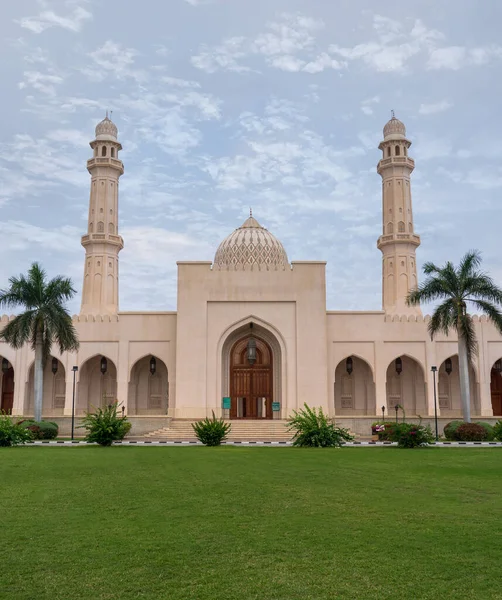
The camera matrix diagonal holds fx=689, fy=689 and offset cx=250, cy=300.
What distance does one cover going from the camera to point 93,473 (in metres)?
10.7

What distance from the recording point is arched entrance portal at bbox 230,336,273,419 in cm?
2923

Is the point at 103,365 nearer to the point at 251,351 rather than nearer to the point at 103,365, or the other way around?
the point at 103,365

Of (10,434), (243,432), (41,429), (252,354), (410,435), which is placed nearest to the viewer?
(410,435)

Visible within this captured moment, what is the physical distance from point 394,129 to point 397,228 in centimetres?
547

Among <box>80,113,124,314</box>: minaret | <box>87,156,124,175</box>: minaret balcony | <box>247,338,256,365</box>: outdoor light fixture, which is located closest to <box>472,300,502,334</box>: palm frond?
<box>247,338,256,365</box>: outdoor light fixture

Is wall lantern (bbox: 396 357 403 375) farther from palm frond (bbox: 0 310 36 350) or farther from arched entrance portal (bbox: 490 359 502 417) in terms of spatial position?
palm frond (bbox: 0 310 36 350)

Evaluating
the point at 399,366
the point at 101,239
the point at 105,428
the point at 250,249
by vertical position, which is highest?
the point at 101,239

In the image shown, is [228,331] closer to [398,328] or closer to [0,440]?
[398,328]

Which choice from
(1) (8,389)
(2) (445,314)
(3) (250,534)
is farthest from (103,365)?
(3) (250,534)

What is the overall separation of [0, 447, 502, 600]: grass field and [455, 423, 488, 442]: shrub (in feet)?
36.3

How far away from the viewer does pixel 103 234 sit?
32.3 metres

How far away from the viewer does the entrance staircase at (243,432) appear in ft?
80.6

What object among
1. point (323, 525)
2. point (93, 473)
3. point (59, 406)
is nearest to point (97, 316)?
point (59, 406)

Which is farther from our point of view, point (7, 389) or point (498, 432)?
point (7, 389)
